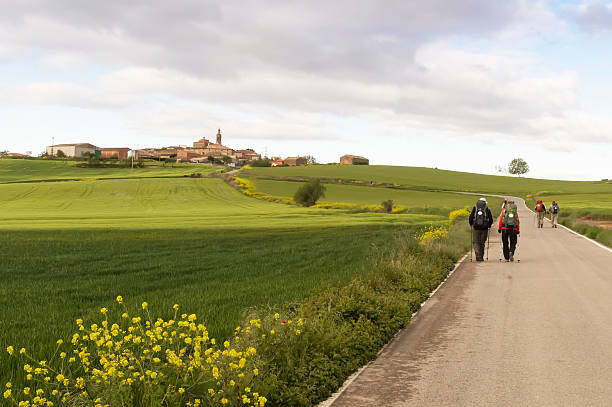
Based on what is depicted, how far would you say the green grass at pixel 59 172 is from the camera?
10444 cm

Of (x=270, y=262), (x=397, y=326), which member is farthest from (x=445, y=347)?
(x=270, y=262)

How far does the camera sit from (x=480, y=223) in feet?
59.5

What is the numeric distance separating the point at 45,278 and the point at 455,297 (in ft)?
37.0

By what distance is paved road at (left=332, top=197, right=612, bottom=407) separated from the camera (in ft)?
19.4

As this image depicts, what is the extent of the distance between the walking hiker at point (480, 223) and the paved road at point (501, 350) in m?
4.08

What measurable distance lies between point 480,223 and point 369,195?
2715 inches

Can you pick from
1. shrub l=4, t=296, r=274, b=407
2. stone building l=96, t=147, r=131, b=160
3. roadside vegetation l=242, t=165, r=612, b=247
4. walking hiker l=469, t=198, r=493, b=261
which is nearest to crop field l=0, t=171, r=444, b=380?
shrub l=4, t=296, r=274, b=407

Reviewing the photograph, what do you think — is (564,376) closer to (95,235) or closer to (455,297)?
(455,297)

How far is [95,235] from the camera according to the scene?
30250mm

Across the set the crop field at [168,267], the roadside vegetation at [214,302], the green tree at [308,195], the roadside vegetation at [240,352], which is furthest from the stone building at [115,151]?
the roadside vegetation at [240,352]

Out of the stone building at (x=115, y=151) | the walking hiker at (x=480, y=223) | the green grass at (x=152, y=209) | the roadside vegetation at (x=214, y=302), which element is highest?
the stone building at (x=115, y=151)

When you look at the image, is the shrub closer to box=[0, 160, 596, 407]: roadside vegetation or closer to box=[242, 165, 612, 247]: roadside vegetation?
box=[0, 160, 596, 407]: roadside vegetation

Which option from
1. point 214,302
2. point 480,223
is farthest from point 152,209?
point 214,302

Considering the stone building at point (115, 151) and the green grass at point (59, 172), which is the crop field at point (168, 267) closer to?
the green grass at point (59, 172)
